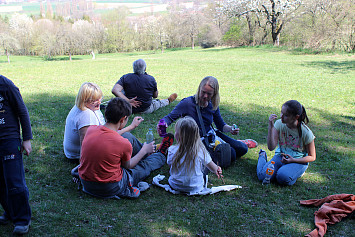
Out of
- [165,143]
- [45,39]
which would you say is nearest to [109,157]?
[165,143]

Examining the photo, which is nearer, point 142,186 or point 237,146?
point 142,186

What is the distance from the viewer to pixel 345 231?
319 cm

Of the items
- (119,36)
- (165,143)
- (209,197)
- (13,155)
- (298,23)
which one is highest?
(119,36)

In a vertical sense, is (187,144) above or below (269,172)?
above

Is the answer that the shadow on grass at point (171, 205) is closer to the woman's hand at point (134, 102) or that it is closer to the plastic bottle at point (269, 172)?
the plastic bottle at point (269, 172)

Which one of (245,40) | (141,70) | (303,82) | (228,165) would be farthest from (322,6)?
(228,165)

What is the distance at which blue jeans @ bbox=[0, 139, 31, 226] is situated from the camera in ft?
9.05

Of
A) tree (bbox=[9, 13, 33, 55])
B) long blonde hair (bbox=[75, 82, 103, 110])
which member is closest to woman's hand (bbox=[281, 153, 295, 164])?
long blonde hair (bbox=[75, 82, 103, 110])

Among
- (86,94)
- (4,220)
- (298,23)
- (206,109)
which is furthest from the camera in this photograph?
(298,23)

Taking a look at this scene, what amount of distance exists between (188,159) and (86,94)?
1662 mm

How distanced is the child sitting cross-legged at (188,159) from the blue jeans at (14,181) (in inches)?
67.4

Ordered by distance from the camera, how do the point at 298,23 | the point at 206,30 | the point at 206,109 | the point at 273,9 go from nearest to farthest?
1. the point at 206,109
2. the point at 298,23
3. the point at 273,9
4. the point at 206,30

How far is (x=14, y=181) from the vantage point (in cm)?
277

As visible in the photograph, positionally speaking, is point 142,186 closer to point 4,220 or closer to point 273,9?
point 4,220
